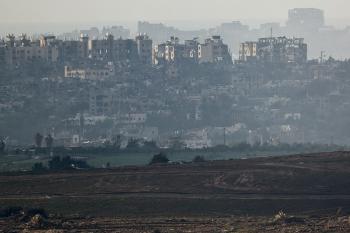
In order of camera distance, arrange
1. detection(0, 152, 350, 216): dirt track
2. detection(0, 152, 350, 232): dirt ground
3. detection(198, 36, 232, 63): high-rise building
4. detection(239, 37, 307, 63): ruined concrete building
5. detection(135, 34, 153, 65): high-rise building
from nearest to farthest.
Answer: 1. detection(0, 152, 350, 232): dirt ground
2. detection(0, 152, 350, 216): dirt track
3. detection(135, 34, 153, 65): high-rise building
4. detection(198, 36, 232, 63): high-rise building
5. detection(239, 37, 307, 63): ruined concrete building

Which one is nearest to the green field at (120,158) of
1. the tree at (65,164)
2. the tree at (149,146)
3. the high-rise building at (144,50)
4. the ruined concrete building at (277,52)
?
the tree at (149,146)

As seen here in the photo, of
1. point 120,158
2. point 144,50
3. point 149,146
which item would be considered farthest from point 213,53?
point 120,158

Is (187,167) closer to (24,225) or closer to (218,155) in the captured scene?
(24,225)

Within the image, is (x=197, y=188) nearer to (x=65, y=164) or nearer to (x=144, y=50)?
(x=65, y=164)

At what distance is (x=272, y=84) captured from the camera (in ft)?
392

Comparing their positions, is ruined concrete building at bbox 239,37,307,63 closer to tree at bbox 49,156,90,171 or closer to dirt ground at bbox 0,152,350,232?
tree at bbox 49,156,90,171

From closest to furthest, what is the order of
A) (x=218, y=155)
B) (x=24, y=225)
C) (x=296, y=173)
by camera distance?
(x=24, y=225) → (x=296, y=173) → (x=218, y=155)

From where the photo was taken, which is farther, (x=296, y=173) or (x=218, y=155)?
(x=218, y=155)

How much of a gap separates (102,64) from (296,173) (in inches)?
2858

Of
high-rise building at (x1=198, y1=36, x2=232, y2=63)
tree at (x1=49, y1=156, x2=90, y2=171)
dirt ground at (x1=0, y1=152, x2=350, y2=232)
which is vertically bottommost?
dirt ground at (x1=0, y1=152, x2=350, y2=232)

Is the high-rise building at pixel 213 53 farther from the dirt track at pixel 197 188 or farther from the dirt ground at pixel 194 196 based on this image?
the dirt track at pixel 197 188

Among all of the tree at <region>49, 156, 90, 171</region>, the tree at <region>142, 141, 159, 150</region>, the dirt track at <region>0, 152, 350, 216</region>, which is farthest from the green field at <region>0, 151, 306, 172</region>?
the dirt track at <region>0, 152, 350, 216</region>

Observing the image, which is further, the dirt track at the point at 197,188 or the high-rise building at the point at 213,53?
the high-rise building at the point at 213,53

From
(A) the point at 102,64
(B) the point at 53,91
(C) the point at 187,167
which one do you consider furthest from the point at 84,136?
(C) the point at 187,167
